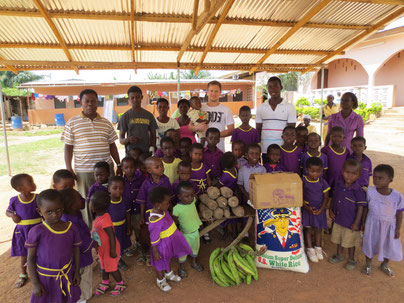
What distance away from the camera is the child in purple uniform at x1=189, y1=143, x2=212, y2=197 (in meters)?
3.31

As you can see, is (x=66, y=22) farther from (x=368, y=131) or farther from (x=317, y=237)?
(x=368, y=131)

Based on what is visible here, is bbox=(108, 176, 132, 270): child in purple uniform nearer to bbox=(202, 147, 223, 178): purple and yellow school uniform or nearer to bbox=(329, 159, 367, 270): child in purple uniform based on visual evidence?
bbox=(202, 147, 223, 178): purple and yellow school uniform

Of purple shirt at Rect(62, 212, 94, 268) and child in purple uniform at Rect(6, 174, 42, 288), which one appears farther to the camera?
child in purple uniform at Rect(6, 174, 42, 288)

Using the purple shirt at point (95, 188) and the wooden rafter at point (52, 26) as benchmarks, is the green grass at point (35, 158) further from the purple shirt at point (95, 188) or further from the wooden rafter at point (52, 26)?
the purple shirt at point (95, 188)

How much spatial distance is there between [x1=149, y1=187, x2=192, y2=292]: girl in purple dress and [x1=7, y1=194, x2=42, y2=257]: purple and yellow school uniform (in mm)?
1200

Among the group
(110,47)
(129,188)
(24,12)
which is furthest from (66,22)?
(129,188)

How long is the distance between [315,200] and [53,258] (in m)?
2.72

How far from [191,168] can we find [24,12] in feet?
11.4

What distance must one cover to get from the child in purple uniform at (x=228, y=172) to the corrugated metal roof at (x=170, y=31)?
2011mm

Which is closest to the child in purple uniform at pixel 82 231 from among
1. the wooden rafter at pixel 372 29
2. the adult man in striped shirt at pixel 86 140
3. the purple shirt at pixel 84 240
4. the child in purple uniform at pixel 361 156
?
the purple shirt at pixel 84 240

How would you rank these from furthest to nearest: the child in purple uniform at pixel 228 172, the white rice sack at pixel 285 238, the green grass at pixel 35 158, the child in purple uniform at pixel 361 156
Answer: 1. the green grass at pixel 35 158
2. the child in purple uniform at pixel 361 156
3. the child in purple uniform at pixel 228 172
4. the white rice sack at pixel 285 238

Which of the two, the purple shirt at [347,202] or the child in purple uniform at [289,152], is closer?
the purple shirt at [347,202]

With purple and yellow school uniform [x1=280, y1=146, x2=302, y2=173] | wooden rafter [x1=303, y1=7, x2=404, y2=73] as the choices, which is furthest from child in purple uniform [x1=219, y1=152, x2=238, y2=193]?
wooden rafter [x1=303, y1=7, x2=404, y2=73]

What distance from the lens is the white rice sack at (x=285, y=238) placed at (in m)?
2.92
